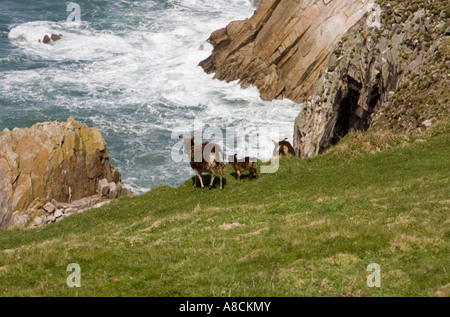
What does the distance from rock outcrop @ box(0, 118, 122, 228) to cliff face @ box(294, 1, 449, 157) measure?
1744 centimetres

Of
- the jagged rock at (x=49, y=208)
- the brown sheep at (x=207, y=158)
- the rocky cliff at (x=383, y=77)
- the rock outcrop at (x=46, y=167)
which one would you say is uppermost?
the rocky cliff at (x=383, y=77)

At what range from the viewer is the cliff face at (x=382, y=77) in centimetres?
3775

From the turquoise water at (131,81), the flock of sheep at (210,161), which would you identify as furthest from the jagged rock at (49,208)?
the flock of sheep at (210,161)

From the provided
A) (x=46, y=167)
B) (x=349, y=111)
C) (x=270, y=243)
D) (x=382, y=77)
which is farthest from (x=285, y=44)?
(x=270, y=243)

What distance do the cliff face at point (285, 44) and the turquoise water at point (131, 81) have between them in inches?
85.5

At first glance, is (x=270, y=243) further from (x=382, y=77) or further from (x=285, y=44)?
(x=285, y=44)

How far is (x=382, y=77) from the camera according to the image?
4116cm

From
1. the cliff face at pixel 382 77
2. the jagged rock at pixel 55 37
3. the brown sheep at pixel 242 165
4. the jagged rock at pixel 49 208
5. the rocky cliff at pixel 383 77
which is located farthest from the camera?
the jagged rock at pixel 55 37

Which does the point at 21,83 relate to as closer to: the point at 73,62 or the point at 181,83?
the point at 73,62

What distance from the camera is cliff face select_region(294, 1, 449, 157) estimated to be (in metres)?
37.8

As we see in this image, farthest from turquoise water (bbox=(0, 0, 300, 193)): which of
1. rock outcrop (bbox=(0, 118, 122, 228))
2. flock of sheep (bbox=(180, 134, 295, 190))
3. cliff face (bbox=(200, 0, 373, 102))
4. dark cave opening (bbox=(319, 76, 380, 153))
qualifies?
flock of sheep (bbox=(180, 134, 295, 190))

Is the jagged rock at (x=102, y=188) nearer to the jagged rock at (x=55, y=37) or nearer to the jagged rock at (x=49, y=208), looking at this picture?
the jagged rock at (x=49, y=208)

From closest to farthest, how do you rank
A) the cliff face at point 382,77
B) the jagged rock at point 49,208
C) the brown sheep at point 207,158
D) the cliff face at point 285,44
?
the brown sheep at point 207,158, the cliff face at point 382,77, the jagged rock at point 49,208, the cliff face at point 285,44
